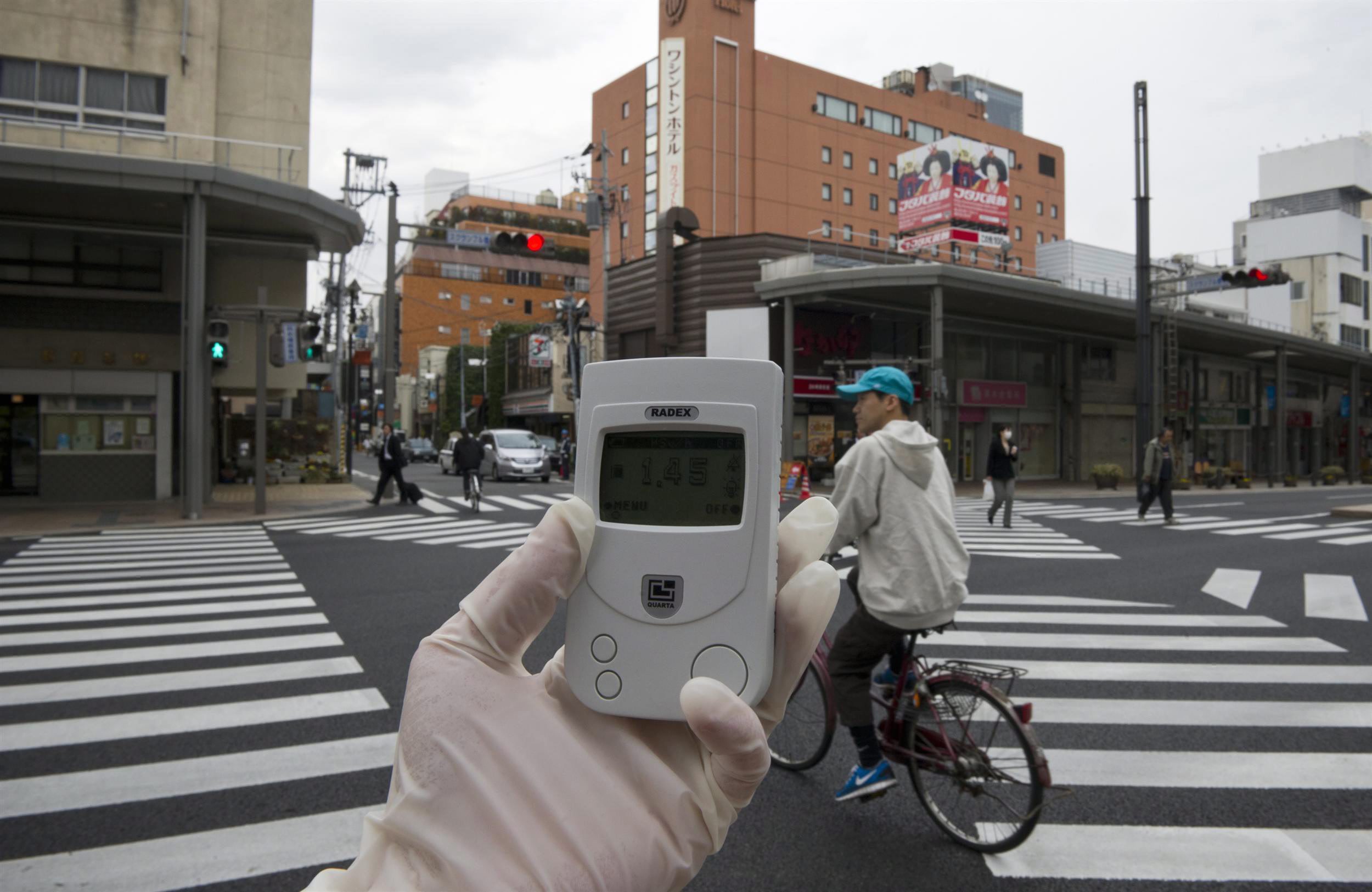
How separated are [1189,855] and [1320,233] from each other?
254 ft

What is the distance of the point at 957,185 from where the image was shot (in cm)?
3303

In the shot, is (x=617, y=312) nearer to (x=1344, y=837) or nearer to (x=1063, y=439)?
(x=1063, y=439)

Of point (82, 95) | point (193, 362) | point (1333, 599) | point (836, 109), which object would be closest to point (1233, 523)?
point (1333, 599)

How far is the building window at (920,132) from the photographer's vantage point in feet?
191

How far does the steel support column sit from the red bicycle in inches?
669

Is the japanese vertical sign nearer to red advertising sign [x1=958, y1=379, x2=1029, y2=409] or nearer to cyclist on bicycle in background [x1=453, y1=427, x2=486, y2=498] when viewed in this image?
red advertising sign [x1=958, y1=379, x2=1029, y2=409]

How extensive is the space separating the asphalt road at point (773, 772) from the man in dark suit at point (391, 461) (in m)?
8.46

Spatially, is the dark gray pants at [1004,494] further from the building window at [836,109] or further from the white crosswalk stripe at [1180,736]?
the building window at [836,109]

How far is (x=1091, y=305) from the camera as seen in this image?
107 feet

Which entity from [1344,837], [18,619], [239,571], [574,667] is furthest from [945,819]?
[239,571]

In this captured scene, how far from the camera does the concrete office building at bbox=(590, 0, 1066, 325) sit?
4688cm

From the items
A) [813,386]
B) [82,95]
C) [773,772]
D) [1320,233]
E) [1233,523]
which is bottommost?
[773,772]

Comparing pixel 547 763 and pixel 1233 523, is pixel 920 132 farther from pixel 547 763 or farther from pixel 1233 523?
pixel 547 763

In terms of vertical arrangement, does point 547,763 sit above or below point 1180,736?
above
